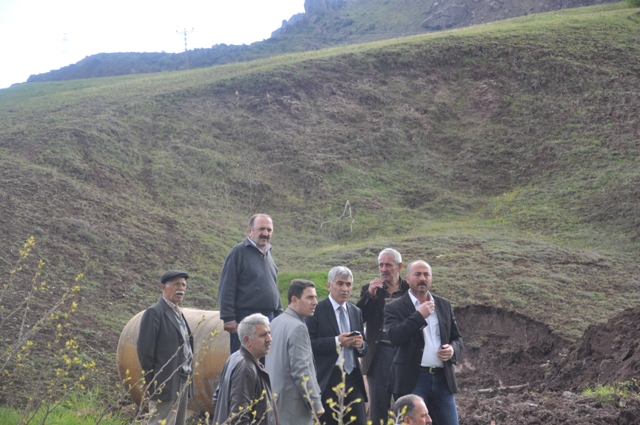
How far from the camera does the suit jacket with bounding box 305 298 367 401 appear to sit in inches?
219

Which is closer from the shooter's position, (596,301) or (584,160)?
(596,301)

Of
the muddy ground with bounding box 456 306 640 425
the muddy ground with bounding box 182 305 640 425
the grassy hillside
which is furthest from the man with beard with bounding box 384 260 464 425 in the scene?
the grassy hillside

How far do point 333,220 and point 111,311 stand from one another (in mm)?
11110

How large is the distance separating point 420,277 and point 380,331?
103cm

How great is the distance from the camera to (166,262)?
51.3 feet

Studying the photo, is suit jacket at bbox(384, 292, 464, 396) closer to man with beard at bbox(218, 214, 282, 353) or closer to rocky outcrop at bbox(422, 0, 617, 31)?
man with beard at bbox(218, 214, 282, 353)

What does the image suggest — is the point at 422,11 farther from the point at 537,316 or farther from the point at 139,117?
the point at 537,316

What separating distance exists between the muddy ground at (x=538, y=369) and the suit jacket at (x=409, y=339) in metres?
1.61

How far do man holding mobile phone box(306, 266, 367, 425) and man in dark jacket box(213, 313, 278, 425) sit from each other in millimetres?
1218

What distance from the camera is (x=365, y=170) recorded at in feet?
84.1

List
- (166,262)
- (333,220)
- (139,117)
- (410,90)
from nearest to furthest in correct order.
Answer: (166,262)
(333,220)
(139,117)
(410,90)

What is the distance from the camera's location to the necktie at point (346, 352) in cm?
562

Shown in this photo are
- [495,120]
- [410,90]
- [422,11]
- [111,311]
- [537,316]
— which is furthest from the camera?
[422,11]

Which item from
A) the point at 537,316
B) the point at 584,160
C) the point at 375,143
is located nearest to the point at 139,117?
the point at 375,143
